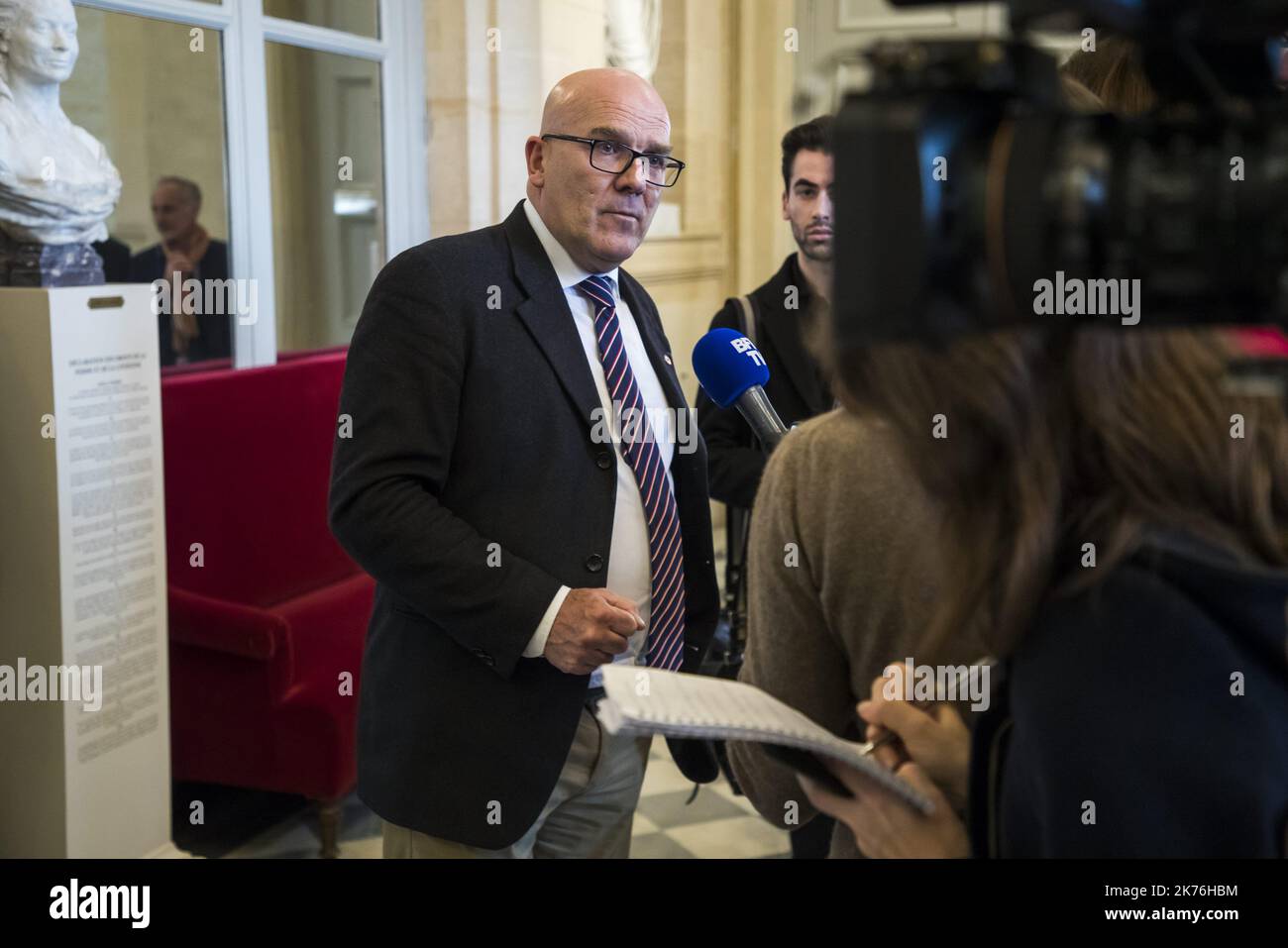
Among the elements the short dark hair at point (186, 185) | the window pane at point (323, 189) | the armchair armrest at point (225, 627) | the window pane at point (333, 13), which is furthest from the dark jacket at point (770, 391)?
the window pane at point (333, 13)

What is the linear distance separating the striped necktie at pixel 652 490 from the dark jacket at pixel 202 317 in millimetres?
2478

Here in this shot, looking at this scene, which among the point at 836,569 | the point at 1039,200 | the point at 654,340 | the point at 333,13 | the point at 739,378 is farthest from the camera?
the point at 333,13

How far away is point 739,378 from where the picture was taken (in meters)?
1.82

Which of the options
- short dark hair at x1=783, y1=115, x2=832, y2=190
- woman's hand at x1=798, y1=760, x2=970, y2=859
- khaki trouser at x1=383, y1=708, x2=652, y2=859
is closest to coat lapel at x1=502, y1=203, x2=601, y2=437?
khaki trouser at x1=383, y1=708, x2=652, y2=859

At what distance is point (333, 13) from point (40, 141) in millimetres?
2038

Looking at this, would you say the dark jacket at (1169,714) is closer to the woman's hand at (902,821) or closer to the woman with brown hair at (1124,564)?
the woman with brown hair at (1124,564)

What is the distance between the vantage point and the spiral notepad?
81 centimetres

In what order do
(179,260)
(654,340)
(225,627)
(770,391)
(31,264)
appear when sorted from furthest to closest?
(179,260) < (225,627) < (31,264) < (770,391) < (654,340)

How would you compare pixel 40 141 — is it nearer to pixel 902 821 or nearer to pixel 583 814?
pixel 583 814

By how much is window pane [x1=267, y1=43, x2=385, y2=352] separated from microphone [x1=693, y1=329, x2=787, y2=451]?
320 centimetres

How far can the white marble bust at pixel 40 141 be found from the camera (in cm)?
292

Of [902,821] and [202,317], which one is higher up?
[202,317]

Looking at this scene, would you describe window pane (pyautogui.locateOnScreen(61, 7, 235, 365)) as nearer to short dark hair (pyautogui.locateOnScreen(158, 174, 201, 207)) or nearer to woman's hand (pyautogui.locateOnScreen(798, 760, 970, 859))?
short dark hair (pyautogui.locateOnScreen(158, 174, 201, 207))

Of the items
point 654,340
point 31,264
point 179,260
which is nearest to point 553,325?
point 654,340
